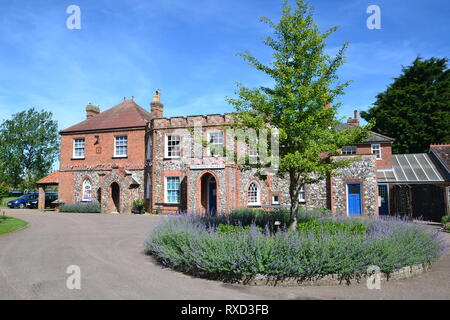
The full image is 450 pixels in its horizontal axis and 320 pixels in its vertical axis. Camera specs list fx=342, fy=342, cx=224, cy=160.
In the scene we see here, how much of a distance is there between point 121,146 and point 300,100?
22.8 m

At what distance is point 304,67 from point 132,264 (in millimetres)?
7810

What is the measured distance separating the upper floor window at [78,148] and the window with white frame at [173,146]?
30.6 feet

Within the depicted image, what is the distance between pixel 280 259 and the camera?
307 inches

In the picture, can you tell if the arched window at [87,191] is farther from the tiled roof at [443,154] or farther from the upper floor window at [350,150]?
the tiled roof at [443,154]

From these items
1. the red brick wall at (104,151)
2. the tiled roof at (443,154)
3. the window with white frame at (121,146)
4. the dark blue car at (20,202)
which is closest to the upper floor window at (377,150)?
the tiled roof at (443,154)

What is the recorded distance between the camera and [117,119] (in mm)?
31109

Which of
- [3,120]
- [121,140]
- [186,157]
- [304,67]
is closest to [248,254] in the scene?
[304,67]

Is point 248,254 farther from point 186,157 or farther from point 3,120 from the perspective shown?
point 3,120

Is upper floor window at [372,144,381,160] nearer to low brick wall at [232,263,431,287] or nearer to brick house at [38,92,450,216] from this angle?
brick house at [38,92,450,216]

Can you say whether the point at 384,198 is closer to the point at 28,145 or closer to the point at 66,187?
the point at 66,187

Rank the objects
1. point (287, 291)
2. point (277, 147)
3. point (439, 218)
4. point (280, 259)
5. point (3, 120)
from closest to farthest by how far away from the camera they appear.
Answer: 1. point (287, 291)
2. point (280, 259)
3. point (277, 147)
4. point (439, 218)
5. point (3, 120)

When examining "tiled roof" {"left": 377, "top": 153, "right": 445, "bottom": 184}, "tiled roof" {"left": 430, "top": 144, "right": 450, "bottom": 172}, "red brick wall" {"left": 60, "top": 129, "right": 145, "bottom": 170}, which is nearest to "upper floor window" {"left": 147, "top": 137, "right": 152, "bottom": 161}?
"red brick wall" {"left": 60, "top": 129, "right": 145, "bottom": 170}

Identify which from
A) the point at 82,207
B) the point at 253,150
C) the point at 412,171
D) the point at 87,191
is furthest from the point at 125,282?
the point at 87,191

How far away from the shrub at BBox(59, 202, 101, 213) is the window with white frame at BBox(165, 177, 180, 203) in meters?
6.09
